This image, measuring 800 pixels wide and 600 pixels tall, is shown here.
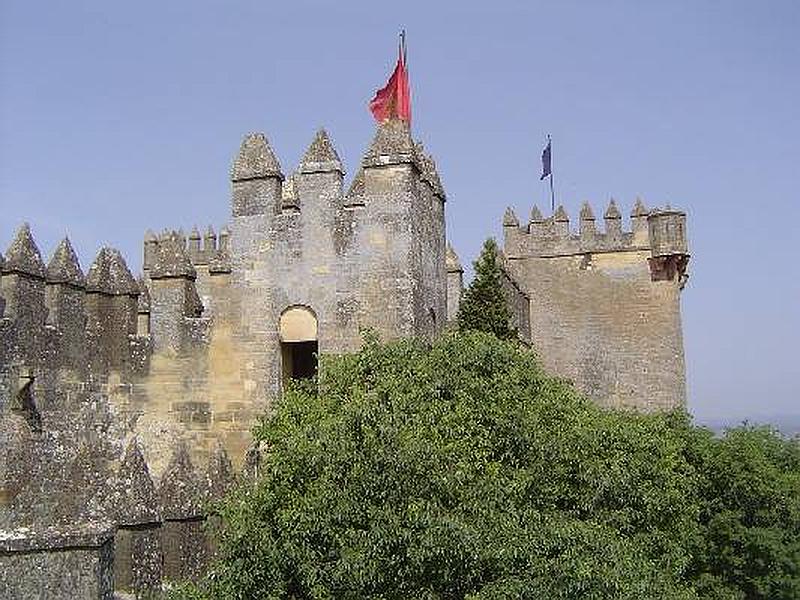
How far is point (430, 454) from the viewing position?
1370 cm

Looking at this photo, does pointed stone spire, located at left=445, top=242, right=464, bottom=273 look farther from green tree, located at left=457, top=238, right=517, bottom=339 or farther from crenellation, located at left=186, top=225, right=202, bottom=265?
crenellation, located at left=186, top=225, right=202, bottom=265

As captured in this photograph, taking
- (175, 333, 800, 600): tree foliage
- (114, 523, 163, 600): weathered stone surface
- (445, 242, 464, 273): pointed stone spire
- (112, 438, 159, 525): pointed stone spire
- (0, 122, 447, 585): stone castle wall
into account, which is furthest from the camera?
(445, 242, 464, 273): pointed stone spire

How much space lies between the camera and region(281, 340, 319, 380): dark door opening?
21.7m

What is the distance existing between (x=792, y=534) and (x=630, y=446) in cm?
1316

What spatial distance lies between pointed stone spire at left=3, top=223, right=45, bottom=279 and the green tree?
1077cm

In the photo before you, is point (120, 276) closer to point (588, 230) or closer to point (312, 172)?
point (312, 172)

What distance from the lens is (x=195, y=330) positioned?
21688 mm

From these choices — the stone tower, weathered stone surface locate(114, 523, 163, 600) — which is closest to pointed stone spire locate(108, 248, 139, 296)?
weathered stone surface locate(114, 523, 163, 600)

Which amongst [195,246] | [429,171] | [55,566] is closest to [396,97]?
[429,171]

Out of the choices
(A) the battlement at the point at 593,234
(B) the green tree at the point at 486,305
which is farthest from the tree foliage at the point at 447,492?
(A) the battlement at the point at 593,234

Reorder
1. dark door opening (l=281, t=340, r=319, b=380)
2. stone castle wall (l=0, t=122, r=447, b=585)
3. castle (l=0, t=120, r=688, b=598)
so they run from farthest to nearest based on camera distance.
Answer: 1. dark door opening (l=281, t=340, r=319, b=380)
2. stone castle wall (l=0, t=122, r=447, b=585)
3. castle (l=0, t=120, r=688, b=598)

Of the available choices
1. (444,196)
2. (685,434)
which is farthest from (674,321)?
(444,196)

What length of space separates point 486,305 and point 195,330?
817 cm

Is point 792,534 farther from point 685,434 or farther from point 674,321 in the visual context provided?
point 674,321
